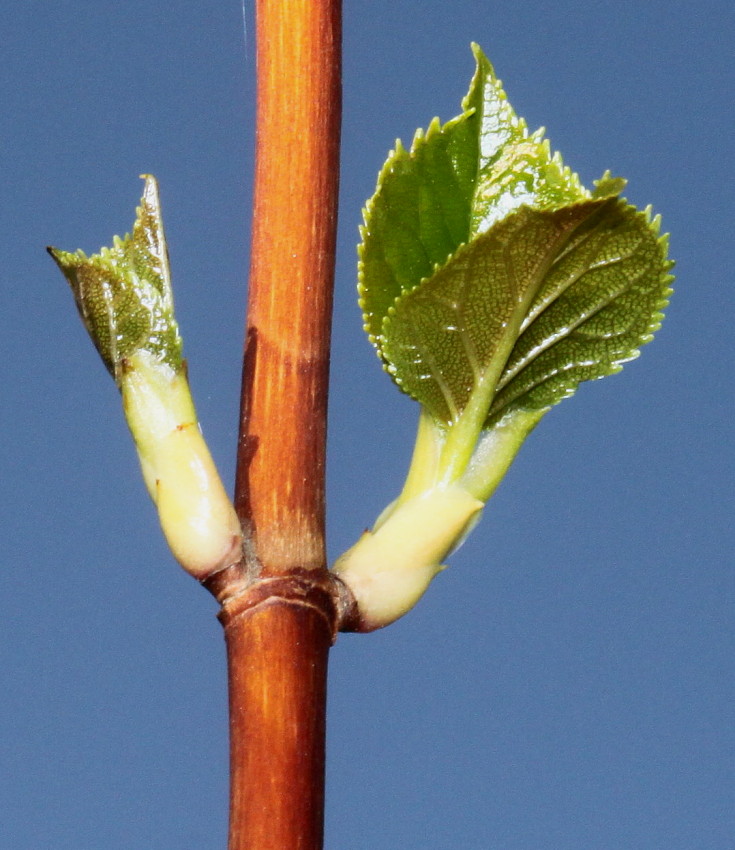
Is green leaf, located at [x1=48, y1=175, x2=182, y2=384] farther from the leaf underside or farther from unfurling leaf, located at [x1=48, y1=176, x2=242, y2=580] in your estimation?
the leaf underside

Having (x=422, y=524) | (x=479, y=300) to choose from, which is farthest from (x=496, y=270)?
(x=422, y=524)

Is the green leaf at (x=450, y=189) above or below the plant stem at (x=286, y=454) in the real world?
above

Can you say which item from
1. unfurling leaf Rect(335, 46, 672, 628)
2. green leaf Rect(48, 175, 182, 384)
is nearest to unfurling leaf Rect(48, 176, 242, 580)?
green leaf Rect(48, 175, 182, 384)

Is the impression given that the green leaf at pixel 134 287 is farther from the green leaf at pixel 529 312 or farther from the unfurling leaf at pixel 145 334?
the green leaf at pixel 529 312

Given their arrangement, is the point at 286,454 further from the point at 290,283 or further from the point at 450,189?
the point at 450,189

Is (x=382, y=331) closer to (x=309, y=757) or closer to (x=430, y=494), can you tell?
(x=430, y=494)

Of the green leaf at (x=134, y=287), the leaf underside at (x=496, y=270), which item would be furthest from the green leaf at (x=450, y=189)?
the green leaf at (x=134, y=287)


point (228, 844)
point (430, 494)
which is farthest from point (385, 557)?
point (228, 844)
